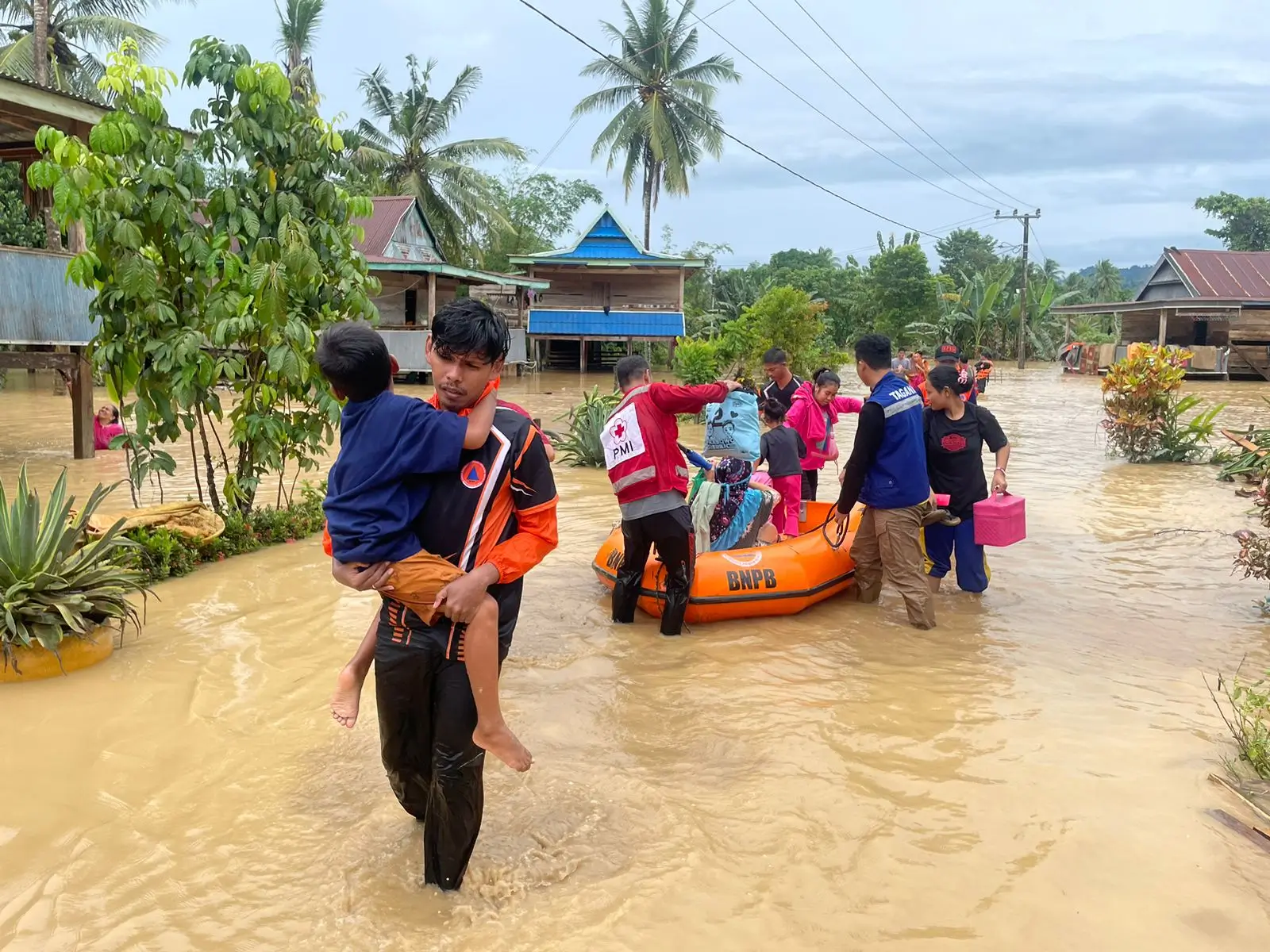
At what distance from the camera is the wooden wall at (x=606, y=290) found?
31.0m

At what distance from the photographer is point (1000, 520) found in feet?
20.8

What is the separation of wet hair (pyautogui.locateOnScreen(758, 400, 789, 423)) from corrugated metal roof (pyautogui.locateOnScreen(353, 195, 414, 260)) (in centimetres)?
1959

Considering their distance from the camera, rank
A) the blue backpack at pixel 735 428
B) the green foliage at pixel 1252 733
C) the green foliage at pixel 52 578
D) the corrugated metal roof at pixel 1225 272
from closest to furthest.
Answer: the green foliage at pixel 1252 733 → the green foliage at pixel 52 578 → the blue backpack at pixel 735 428 → the corrugated metal roof at pixel 1225 272

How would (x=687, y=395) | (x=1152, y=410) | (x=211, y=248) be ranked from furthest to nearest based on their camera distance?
1. (x=1152, y=410)
2. (x=211, y=248)
3. (x=687, y=395)

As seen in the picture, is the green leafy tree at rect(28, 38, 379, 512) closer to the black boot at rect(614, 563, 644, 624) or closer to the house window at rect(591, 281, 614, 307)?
the black boot at rect(614, 563, 644, 624)

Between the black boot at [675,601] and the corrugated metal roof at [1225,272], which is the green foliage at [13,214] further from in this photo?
the corrugated metal roof at [1225,272]

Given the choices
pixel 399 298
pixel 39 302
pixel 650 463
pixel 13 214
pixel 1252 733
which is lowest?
pixel 1252 733

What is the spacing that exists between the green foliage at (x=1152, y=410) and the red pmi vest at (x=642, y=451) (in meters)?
9.77

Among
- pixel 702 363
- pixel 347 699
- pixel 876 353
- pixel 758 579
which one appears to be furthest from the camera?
pixel 702 363

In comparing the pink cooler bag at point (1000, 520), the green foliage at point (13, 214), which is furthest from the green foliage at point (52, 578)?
the green foliage at point (13, 214)

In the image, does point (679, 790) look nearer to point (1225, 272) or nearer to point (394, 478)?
point (394, 478)

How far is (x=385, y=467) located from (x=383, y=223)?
25.8 meters

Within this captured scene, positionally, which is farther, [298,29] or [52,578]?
[298,29]

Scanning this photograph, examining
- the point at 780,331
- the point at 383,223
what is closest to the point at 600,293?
the point at 383,223
